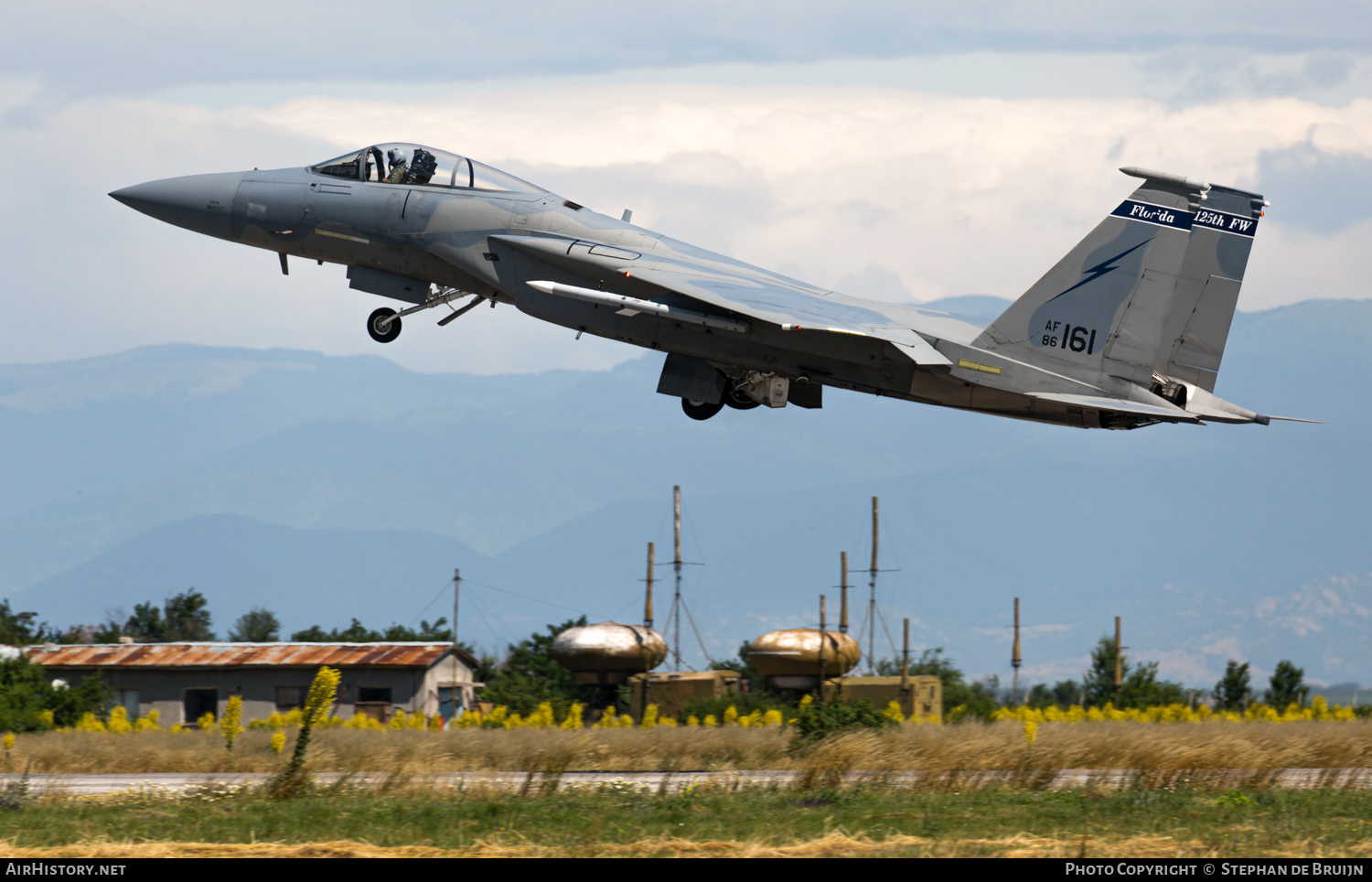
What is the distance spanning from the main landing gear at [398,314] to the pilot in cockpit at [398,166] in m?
1.81

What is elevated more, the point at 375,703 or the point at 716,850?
the point at 716,850

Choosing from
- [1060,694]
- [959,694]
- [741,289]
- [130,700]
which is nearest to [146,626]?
[130,700]

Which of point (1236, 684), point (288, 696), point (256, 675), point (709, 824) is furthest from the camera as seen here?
point (1236, 684)

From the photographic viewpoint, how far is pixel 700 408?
21.8 metres

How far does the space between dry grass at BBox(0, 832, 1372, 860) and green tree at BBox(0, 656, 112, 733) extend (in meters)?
22.6

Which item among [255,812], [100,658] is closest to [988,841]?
[255,812]

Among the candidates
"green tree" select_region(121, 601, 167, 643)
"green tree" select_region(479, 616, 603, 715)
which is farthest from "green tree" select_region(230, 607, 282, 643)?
"green tree" select_region(479, 616, 603, 715)

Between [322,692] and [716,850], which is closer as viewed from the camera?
[716,850]

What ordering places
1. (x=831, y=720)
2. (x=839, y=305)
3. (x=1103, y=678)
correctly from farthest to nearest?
1. (x=1103, y=678)
2. (x=831, y=720)
3. (x=839, y=305)

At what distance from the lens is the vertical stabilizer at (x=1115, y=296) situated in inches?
771

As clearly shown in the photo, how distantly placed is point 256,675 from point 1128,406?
34.3m

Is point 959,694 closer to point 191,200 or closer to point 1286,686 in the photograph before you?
point 1286,686

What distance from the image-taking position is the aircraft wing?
18.5 meters
